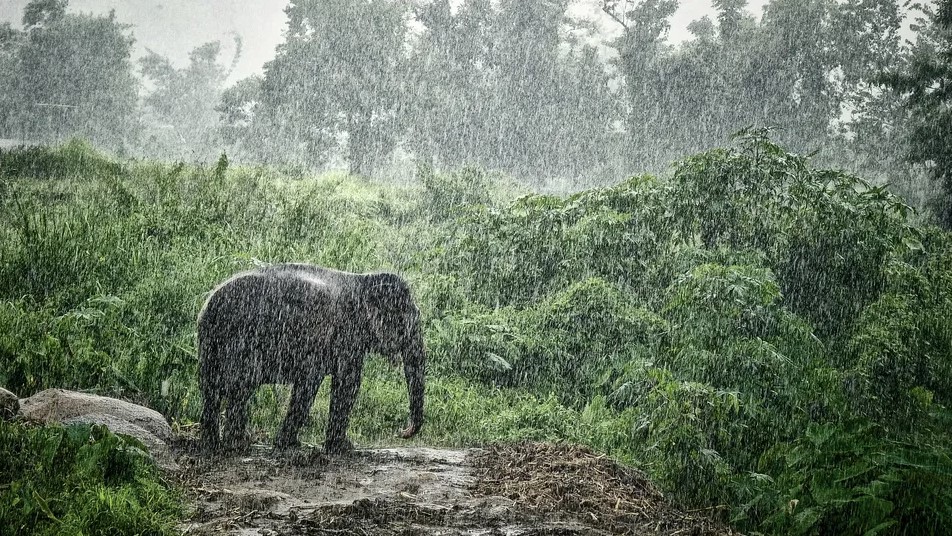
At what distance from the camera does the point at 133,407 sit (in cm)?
647

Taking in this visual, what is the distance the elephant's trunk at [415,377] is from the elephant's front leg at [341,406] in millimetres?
507

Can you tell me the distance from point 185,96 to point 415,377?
50.3 m

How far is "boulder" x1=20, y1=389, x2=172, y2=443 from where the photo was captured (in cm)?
583

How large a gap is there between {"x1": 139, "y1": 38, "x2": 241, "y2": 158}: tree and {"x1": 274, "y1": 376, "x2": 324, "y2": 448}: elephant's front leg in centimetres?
4122

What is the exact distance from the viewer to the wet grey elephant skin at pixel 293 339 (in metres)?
6.38

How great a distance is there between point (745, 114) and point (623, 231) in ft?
74.1

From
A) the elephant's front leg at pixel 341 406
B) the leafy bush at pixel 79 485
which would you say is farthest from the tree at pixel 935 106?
the leafy bush at pixel 79 485

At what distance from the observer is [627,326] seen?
9.95 m

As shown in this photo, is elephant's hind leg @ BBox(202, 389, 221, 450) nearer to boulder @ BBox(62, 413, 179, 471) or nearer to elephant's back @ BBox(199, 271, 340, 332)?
boulder @ BBox(62, 413, 179, 471)

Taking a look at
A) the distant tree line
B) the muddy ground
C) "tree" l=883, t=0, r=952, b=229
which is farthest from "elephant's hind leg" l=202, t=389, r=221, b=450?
the distant tree line

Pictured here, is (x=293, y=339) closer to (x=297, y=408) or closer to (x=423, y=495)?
(x=297, y=408)

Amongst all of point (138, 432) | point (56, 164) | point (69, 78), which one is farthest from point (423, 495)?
point (69, 78)

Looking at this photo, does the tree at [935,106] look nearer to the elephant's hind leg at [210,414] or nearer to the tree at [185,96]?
the elephant's hind leg at [210,414]

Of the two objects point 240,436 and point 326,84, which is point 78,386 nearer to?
point 240,436
